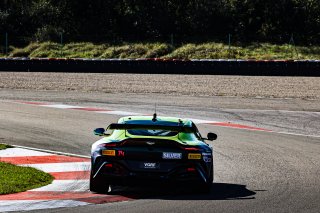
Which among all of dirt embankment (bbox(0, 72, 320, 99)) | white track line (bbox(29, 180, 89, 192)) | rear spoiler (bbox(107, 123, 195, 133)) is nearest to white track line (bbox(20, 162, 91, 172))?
white track line (bbox(29, 180, 89, 192))

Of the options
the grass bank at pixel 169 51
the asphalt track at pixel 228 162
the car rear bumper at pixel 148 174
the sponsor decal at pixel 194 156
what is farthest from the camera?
the grass bank at pixel 169 51

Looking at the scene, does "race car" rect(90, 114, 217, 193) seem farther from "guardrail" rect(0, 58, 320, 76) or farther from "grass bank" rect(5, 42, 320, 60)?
"grass bank" rect(5, 42, 320, 60)

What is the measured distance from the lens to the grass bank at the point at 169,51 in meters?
49.6

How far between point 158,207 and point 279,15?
47937 millimetres

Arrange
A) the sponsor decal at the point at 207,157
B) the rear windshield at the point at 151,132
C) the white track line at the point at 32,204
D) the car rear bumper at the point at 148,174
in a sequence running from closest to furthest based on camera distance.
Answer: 1. the white track line at the point at 32,204
2. the car rear bumper at the point at 148,174
3. the sponsor decal at the point at 207,157
4. the rear windshield at the point at 151,132

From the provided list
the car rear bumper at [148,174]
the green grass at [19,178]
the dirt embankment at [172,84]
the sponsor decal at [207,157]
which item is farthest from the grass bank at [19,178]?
the dirt embankment at [172,84]

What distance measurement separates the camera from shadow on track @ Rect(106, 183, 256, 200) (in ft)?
35.6

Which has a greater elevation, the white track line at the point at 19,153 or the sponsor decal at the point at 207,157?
the sponsor decal at the point at 207,157

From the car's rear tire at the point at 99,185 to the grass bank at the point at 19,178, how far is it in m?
0.93

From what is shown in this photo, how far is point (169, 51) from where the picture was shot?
171ft

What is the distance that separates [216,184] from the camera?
485 inches

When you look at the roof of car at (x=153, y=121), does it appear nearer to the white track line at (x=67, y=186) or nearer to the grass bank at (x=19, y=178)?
the white track line at (x=67, y=186)

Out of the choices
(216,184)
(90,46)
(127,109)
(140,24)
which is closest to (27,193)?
(216,184)

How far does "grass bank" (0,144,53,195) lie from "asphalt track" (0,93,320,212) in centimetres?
127
